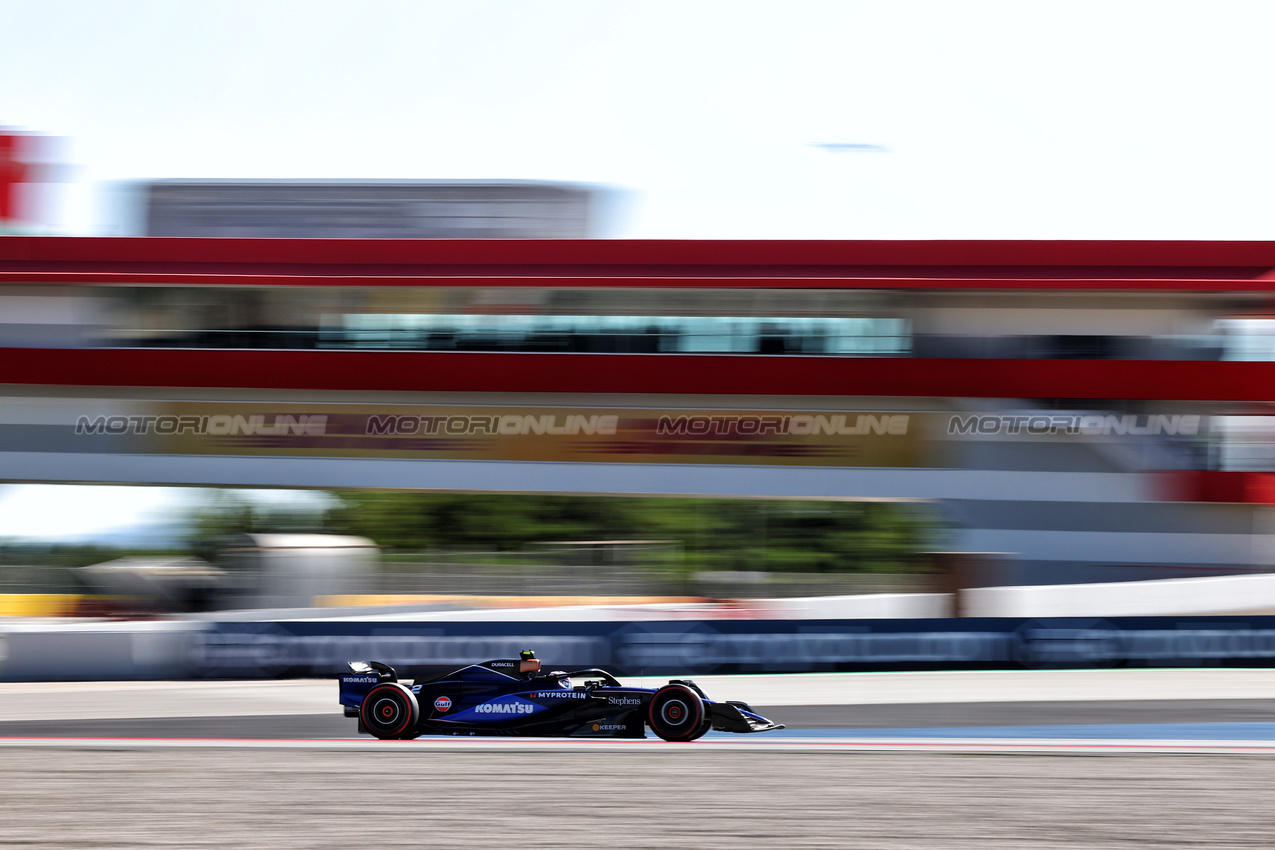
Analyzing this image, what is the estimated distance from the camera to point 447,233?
79.2ft

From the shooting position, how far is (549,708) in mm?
8031

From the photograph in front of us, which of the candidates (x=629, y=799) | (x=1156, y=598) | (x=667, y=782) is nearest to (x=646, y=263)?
(x=1156, y=598)

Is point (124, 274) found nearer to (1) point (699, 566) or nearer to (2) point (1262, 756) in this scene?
(1) point (699, 566)

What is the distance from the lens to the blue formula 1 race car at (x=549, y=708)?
8.04 meters

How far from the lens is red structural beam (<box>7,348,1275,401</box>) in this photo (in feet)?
65.6

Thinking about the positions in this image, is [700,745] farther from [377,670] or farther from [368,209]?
[368,209]

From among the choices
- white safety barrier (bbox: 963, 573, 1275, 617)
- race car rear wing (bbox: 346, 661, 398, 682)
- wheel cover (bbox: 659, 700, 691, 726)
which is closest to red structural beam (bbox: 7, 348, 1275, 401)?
white safety barrier (bbox: 963, 573, 1275, 617)

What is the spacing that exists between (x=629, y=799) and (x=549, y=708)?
1.26 metres

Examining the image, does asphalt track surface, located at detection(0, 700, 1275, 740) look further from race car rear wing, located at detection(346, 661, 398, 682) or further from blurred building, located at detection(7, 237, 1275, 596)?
blurred building, located at detection(7, 237, 1275, 596)

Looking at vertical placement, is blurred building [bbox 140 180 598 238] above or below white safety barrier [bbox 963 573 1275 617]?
above

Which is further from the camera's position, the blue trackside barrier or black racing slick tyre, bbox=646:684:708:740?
the blue trackside barrier

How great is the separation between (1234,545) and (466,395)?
14005mm

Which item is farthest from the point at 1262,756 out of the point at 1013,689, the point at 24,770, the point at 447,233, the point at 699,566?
the point at 447,233

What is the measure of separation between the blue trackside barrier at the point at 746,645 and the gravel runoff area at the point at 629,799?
429 centimetres
